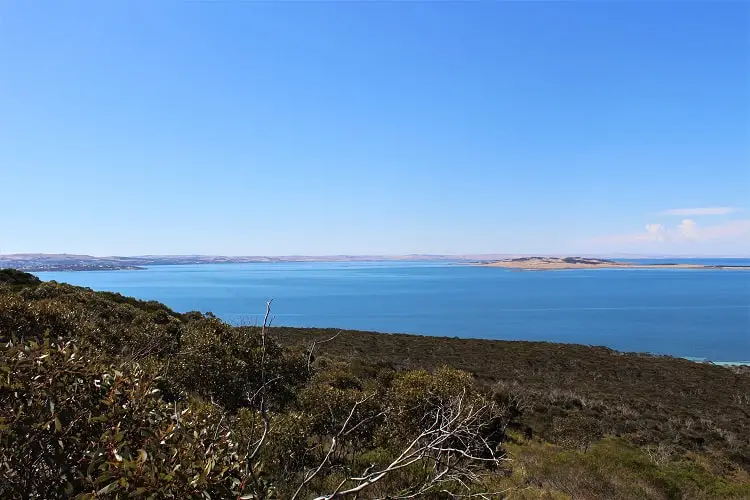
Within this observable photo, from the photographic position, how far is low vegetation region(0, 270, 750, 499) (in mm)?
3010

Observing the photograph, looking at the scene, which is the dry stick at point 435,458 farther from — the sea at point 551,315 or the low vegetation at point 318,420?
the sea at point 551,315

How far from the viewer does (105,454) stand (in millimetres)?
2971

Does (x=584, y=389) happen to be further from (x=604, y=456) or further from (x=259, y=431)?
(x=259, y=431)

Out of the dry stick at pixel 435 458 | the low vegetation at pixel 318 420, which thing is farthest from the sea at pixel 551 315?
the dry stick at pixel 435 458

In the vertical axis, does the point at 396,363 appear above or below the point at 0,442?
below

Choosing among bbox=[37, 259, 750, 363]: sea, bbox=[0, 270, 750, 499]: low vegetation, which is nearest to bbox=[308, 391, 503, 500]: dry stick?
bbox=[0, 270, 750, 499]: low vegetation

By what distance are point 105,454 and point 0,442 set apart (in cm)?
61

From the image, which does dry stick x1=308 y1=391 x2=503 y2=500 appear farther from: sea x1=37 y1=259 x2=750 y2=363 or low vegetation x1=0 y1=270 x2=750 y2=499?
sea x1=37 y1=259 x2=750 y2=363

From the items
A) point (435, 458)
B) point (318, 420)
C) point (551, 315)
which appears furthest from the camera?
point (551, 315)

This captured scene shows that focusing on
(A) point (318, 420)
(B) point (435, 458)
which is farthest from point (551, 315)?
(B) point (435, 458)

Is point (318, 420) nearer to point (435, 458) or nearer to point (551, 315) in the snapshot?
point (435, 458)

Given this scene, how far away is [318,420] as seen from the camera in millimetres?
11438

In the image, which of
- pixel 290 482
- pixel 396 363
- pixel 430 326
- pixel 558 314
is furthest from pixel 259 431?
pixel 558 314

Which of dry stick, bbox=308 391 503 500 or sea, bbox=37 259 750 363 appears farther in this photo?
sea, bbox=37 259 750 363
